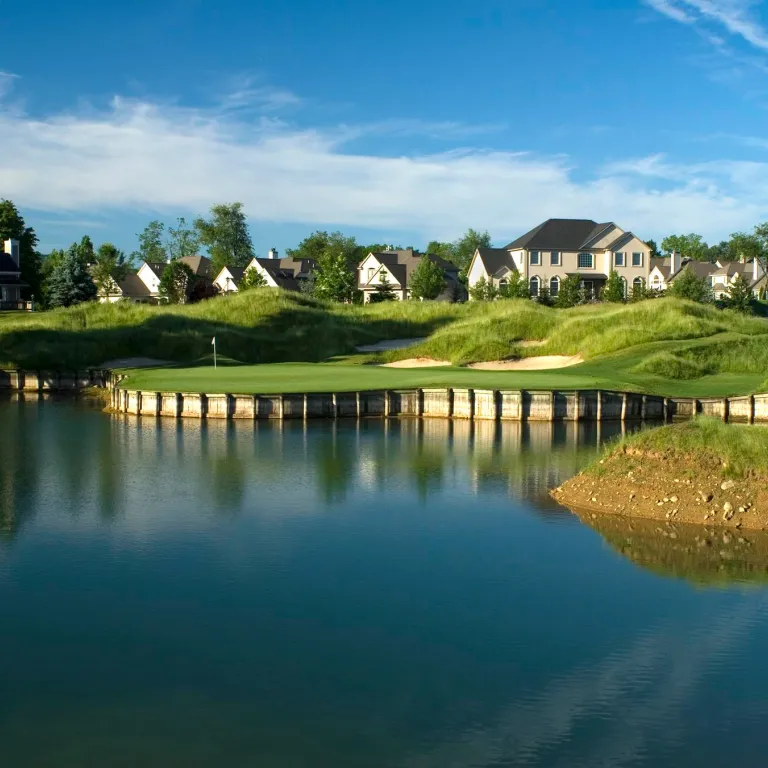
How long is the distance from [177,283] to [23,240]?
17193 millimetres

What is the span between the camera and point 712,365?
52.2 meters

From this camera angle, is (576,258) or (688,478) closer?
(688,478)

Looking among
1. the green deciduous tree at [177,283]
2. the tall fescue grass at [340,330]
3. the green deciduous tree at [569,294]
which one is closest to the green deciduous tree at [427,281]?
the green deciduous tree at [569,294]

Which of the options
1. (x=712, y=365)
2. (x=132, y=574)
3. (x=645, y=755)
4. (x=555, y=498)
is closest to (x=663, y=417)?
(x=712, y=365)

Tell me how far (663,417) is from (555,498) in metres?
17.7

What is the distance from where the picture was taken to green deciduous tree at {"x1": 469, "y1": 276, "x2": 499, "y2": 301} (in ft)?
333

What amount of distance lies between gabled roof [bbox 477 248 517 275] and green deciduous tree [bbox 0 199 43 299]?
47.0 metres

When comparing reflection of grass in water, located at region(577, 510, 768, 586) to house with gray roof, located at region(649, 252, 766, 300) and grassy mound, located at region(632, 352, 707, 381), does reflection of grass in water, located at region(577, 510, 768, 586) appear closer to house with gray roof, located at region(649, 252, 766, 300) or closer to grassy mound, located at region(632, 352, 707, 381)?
grassy mound, located at region(632, 352, 707, 381)

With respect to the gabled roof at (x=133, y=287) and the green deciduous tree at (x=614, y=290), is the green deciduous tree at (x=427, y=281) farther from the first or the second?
the gabled roof at (x=133, y=287)

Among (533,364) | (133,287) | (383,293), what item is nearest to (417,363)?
(533,364)

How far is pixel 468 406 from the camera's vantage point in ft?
143

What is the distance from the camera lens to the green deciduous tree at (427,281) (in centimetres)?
11244

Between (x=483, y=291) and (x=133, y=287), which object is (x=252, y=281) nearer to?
(x=483, y=291)

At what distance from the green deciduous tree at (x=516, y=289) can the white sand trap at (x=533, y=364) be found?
3844cm
